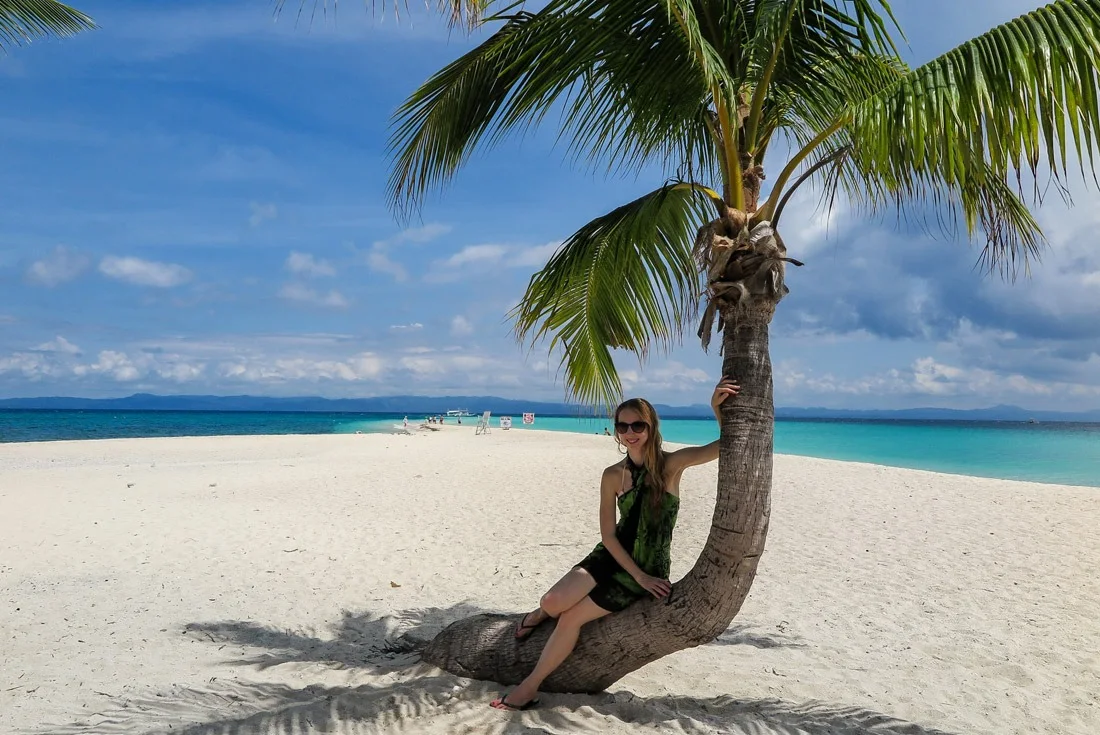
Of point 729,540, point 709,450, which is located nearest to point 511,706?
point 729,540

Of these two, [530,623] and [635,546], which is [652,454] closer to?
[635,546]

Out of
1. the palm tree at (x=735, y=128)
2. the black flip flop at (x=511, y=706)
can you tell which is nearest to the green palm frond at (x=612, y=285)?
the palm tree at (x=735, y=128)

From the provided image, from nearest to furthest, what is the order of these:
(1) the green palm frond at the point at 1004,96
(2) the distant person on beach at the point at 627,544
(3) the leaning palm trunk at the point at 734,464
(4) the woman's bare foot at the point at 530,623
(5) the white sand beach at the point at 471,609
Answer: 1. (1) the green palm frond at the point at 1004,96
2. (3) the leaning palm trunk at the point at 734,464
3. (2) the distant person on beach at the point at 627,544
4. (5) the white sand beach at the point at 471,609
5. (4) the woman's bare foot at the point at 530,623

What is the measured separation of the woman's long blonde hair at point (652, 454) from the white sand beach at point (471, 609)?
1.24 m

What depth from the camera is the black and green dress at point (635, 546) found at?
12.9 feet

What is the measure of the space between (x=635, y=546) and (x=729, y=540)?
0.52 m

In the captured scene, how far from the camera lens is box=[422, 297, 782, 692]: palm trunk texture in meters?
3.69

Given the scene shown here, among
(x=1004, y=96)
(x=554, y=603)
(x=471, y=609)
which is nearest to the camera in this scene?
(x=1004, y=96)

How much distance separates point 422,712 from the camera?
13.0 feet

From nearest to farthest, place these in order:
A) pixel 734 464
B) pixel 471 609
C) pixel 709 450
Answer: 1. pixel 734 464
2. pixel 709 450
3. pixel 471 609

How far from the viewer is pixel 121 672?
4.77m

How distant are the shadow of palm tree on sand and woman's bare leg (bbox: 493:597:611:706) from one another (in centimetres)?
11

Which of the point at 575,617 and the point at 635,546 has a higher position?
the point at 635,546

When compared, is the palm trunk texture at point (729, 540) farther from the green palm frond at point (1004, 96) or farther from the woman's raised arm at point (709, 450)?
the green palm frond at point (1004, 96)
